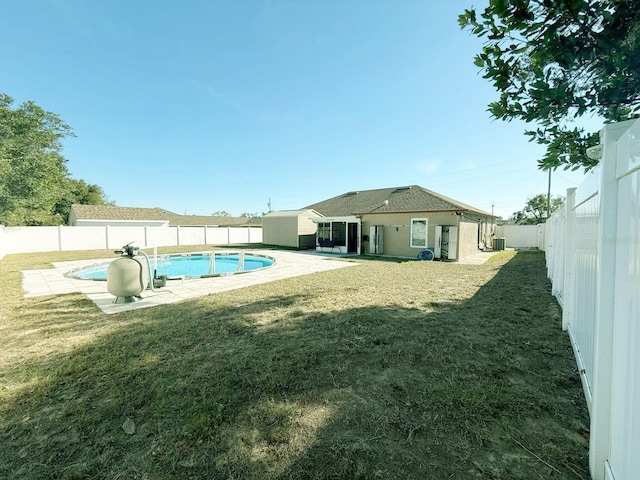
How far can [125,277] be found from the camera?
5.44 meters

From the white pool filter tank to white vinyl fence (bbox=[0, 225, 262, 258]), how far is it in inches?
360

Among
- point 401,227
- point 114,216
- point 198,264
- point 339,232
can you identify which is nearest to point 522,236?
point 401,227

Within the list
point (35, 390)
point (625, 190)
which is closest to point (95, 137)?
point (35, 390)

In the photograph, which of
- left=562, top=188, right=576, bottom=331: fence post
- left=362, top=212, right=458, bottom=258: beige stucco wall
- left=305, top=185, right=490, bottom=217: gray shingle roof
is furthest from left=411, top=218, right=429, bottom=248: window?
left=562, top=188, right=576, bottom=331: fence post

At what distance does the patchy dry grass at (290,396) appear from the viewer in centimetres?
174

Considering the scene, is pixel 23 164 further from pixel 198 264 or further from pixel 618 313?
pixel 618 313

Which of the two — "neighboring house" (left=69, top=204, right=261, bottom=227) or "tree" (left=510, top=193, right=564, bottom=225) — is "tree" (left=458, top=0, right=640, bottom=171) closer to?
"tree" (left=510, top=193, right=564, bottom=225)

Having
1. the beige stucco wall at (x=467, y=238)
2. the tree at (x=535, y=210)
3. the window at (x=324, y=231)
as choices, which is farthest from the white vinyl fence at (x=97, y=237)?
the tree at (x=535, y=210)

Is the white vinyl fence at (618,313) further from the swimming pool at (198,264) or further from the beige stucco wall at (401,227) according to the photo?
the beige stucco wall at (401,227)

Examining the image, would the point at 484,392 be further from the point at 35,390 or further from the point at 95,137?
the point at 95,137

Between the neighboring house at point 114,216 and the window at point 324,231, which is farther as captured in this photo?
the neighboring house at point 114,216

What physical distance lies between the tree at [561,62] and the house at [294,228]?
16.7 meters

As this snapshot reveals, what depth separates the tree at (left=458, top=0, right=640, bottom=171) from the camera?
7.19 feet

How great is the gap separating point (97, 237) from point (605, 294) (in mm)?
25819
